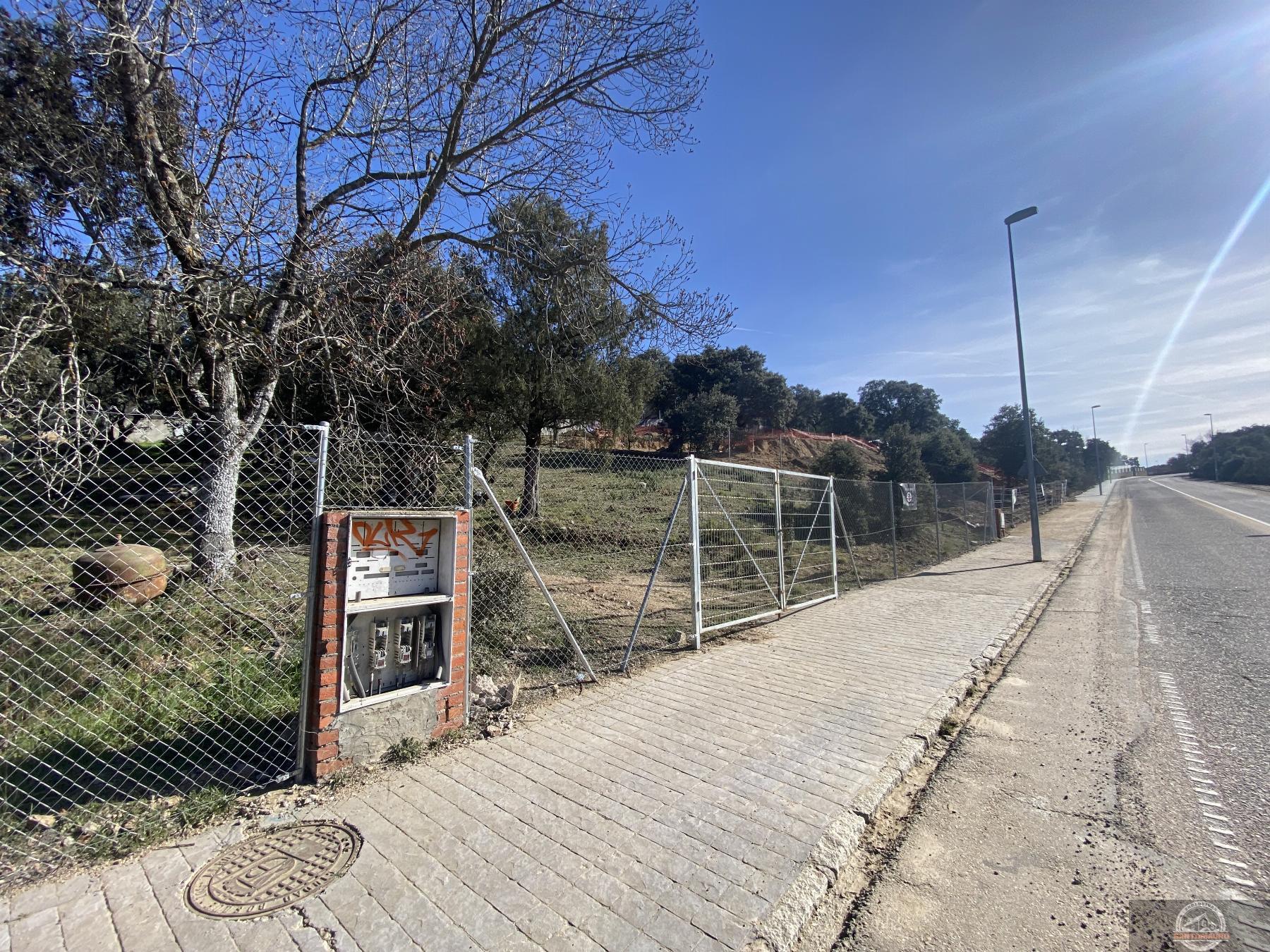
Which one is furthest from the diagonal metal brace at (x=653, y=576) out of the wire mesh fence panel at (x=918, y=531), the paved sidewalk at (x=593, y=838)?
the wire mesh fence panel at (x=918, y=531)

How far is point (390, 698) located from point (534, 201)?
6.91 meters

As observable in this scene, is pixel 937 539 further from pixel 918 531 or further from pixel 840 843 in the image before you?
pixel 840 843

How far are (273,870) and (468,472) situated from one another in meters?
2.39

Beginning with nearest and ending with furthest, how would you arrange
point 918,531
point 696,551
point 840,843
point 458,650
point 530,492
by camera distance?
1. point 840,843
2. point 458,650
3. point 696,551
4. point 530,492
5. point 918,531

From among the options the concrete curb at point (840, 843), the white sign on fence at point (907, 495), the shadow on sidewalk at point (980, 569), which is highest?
the white sign on fence at point (907, 495)

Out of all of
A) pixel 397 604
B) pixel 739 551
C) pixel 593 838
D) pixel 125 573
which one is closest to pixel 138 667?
pixel 397 604

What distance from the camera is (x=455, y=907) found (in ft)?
7.86

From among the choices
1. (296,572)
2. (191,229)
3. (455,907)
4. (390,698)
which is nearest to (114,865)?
(390,698)

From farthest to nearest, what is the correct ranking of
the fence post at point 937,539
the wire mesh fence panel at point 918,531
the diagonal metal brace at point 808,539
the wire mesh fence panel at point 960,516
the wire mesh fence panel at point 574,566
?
1. the wire mesh fence panel at point 960,516
2. the fence post at point 937,539
3. the wire mesh fence panel at point 918,531
4. the diagonal metal brace at point 808,539
5. the wire mesh fence panel at point 574,566

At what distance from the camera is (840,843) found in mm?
2865

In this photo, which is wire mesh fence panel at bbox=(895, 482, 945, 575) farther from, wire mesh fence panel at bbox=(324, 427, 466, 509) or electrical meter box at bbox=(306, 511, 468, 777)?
electrical meter box at bbox=(306, 511, 468, 777)

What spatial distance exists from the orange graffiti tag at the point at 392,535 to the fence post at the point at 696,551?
9.69 feet

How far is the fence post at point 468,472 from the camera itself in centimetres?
410

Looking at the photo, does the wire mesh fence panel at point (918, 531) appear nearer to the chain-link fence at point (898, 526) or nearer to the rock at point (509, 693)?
the chain-link fence at point (898, 526)
